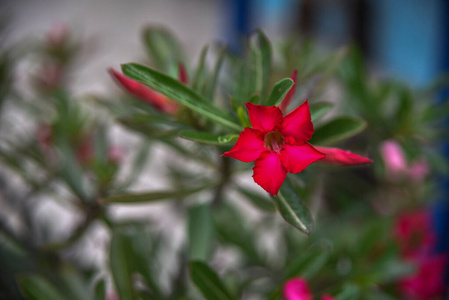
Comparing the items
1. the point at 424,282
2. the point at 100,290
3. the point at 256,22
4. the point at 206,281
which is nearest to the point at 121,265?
the point at 100,290

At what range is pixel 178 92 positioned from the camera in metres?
0.43

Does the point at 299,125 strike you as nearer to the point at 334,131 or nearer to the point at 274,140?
the point at 274,140

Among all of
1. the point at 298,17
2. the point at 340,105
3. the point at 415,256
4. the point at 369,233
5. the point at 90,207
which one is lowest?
the point at 415,256

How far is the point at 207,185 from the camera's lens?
0.60 meters

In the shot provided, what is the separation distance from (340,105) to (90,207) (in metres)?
0.58

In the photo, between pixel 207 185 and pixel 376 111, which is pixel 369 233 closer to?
pixel 376 111

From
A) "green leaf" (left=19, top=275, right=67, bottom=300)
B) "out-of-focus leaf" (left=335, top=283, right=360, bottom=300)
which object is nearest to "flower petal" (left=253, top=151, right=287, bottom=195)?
"out-of-focus leaf" (left=335, top=283, right=360, bottom=300)

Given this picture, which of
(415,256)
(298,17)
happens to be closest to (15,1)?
(298,17)

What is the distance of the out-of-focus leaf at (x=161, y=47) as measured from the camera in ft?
2.13

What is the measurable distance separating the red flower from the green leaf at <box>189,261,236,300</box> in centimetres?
19

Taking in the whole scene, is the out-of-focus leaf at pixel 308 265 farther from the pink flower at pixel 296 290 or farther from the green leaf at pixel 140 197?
the green leaf at pixel 140 197

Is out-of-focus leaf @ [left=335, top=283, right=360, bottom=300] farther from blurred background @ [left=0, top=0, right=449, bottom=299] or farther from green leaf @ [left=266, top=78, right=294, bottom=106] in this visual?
blurred background @ [left=0, top=0, right=449, bottom=299]

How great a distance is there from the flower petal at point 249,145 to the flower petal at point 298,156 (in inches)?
0.9

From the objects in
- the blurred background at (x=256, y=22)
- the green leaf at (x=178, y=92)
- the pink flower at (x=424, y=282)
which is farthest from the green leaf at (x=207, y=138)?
the blurred background at (x=256, y=22)
